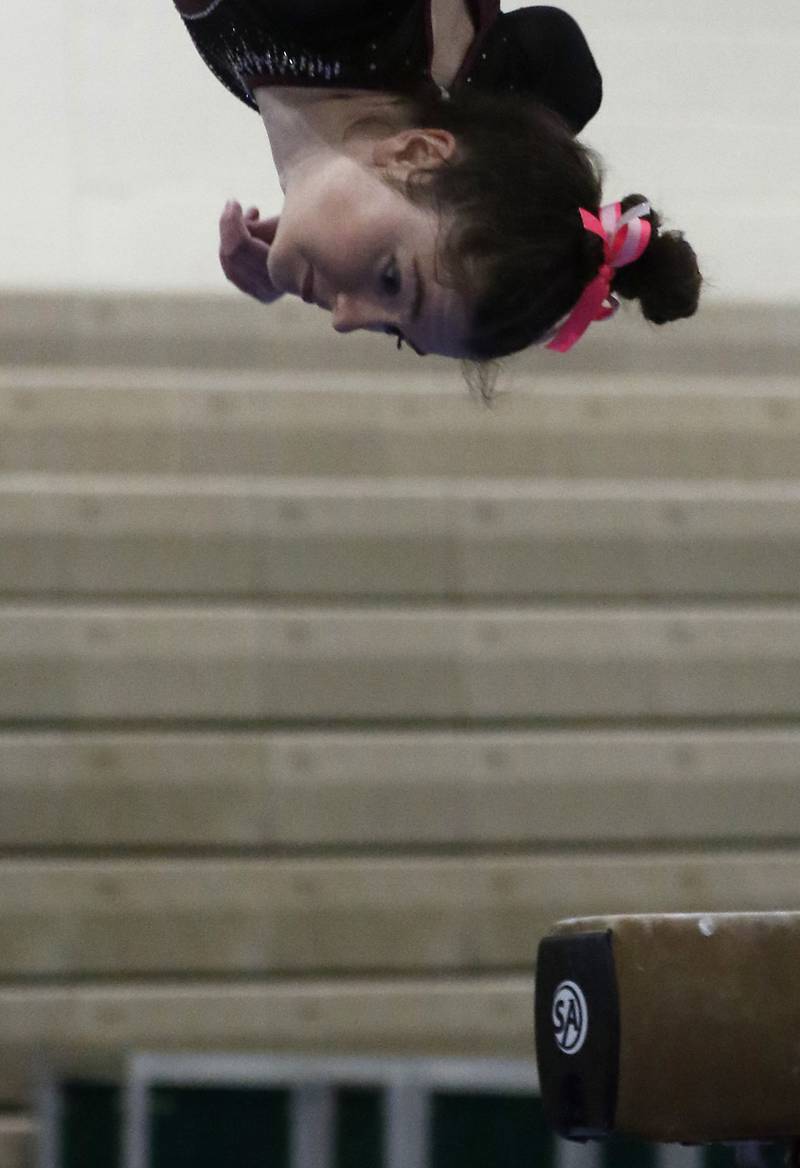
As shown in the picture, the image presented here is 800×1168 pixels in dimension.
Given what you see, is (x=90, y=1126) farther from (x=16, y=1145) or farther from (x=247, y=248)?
(x=247, y=248)

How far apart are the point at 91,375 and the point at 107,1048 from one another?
1.68 m

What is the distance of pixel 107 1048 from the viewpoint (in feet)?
11.7

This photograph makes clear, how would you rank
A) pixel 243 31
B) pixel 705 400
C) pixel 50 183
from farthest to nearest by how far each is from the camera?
1. pixel 705 400
2. pixel 50 183
3. pixel 243 31

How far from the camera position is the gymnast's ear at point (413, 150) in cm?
133

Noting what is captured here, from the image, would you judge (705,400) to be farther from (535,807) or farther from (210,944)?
(210,944)

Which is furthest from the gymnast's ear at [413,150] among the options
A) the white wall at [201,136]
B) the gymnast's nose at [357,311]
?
the white wall at [201,136]

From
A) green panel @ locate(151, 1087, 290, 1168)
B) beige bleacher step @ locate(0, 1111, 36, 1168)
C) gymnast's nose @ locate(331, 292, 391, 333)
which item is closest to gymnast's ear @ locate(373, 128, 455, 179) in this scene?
gymnast's nose @ locate(331, 292, 391, 333)

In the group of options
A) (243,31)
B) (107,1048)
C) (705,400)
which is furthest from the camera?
(705,400)

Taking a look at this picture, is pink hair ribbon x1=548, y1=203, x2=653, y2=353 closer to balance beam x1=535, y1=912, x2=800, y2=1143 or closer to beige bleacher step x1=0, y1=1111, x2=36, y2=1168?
balance beam x1=535, y1=912, x2=800, y2=1143

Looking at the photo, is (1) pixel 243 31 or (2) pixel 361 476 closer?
(1) pixel 243 31

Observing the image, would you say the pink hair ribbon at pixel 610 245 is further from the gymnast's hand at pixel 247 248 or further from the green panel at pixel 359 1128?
the green panel at pixel 359 1128

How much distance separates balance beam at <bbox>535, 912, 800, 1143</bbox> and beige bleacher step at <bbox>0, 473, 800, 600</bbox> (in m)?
2.30

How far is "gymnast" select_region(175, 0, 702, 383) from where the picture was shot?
4.30 ft

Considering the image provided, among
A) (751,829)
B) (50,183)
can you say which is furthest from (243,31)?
(751,829)
